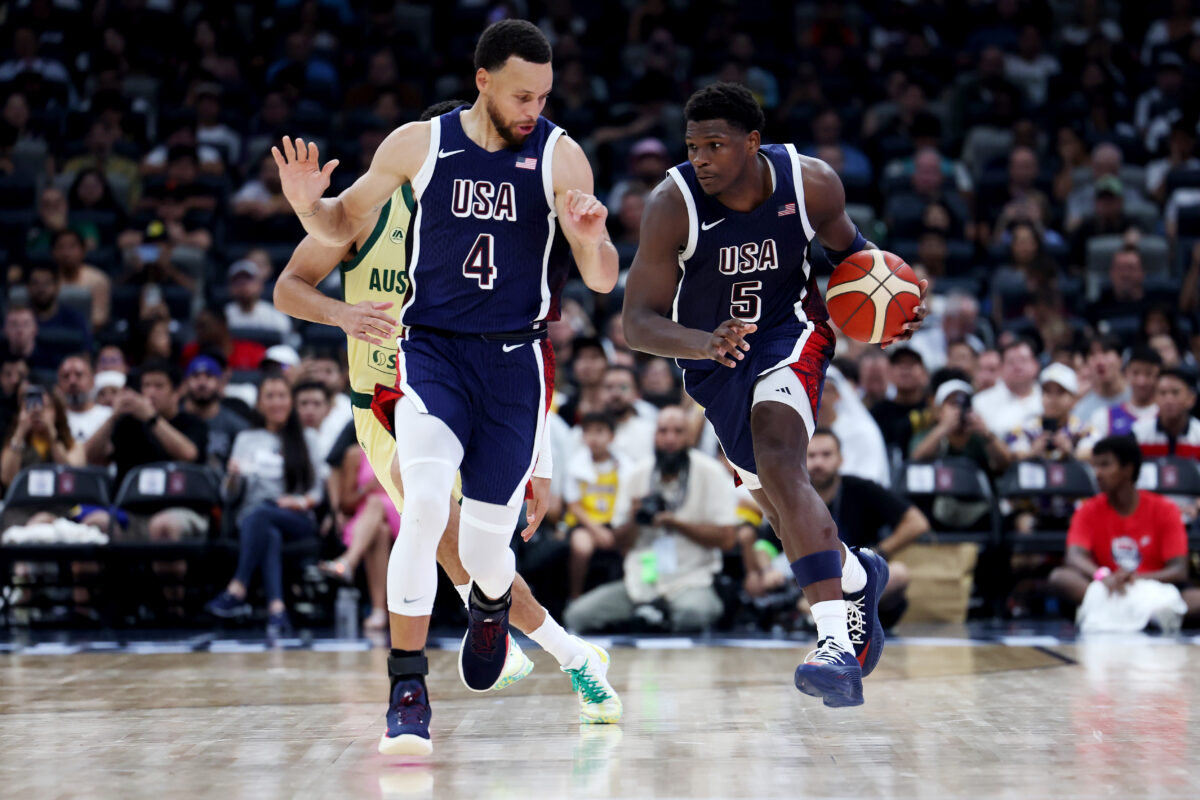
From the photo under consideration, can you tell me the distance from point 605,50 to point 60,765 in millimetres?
12173

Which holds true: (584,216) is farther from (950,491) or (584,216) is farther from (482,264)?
(950,491)

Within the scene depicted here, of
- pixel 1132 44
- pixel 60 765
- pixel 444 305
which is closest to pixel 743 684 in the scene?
pixel 444 305

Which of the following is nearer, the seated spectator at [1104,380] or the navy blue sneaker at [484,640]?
the navy blue sneaker at [484,640]

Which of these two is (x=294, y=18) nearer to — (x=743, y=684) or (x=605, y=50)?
(x=605, y=50)

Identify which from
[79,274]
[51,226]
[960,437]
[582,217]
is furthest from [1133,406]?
[51,226]

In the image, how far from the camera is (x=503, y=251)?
425cm

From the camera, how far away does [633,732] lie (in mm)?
4352

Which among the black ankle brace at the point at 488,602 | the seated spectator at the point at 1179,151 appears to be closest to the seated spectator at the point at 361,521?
the black ankle brace at the point at 488,602

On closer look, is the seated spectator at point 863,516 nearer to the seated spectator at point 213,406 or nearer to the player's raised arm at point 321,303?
the seated spectator at point 213,406

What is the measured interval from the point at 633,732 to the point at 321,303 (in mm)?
1620

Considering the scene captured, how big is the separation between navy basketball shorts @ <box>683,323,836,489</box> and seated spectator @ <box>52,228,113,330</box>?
7564 millimetres

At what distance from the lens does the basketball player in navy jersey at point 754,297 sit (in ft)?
14.8

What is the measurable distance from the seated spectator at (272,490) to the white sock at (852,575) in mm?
4526

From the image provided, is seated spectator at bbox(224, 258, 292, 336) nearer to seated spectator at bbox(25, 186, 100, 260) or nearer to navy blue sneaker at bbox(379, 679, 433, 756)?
seated spectator at bbox(25, 186, 100, 260)
